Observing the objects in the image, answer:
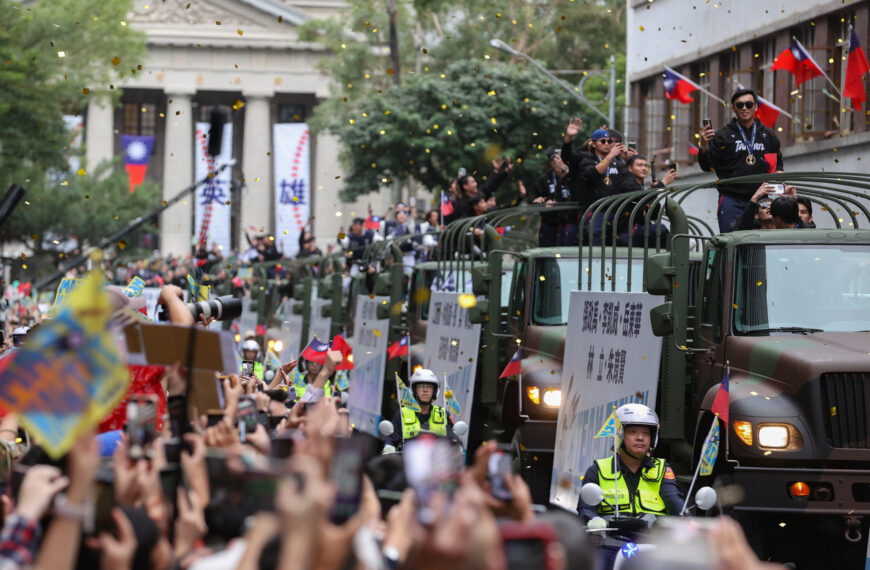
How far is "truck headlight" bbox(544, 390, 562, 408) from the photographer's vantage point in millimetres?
13281

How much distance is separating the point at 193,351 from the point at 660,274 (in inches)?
222

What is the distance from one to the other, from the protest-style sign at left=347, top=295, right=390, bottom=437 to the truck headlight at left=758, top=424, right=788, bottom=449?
8192mm

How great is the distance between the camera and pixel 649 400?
10.7m

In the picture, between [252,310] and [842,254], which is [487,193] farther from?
[252,310]

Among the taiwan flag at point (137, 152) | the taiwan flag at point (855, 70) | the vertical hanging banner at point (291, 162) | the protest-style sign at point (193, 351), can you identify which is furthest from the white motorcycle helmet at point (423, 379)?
the taiwan flag at point (137, 152)

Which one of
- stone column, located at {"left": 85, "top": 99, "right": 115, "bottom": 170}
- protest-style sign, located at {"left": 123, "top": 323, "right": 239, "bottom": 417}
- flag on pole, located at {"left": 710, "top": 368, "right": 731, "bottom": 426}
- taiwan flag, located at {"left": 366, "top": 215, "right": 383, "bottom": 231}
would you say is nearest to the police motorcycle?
flag on pole, located at {"left": 710, "top": 368, "right": 731, "bottom": 426}

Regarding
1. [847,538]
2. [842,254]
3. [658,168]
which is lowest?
[847,538]

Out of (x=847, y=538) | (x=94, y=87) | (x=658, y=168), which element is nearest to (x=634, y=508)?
(x=847, y=538)

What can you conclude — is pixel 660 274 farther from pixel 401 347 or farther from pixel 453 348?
pixel 401 347

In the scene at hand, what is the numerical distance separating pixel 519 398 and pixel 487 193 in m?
7.80

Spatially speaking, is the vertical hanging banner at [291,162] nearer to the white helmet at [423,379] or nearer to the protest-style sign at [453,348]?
the protest-style sign at [453,348]

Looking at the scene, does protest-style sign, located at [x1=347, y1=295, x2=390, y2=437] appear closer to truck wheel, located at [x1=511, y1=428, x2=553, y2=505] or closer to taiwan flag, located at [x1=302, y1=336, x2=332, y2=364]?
taiwan flag, located at [x1=302, y1=336, x2=332, y2=364]

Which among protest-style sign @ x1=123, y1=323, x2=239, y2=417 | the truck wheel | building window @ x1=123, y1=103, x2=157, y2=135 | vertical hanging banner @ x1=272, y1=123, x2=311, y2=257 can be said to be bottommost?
the truck wheel

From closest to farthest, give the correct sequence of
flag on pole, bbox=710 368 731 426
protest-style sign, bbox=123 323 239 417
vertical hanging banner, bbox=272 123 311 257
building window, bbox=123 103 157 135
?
protest-style sign, bbox=123 323 239 417, flag on pole, bbox=710 368 731 426, vertical hanging banner, bbox=272 123 311 257, building window, bbox=123 103 157 135
